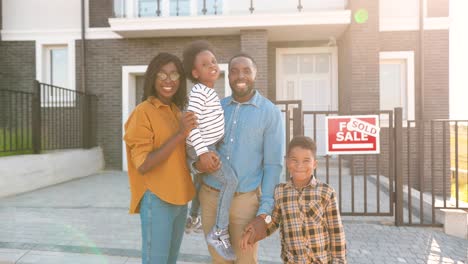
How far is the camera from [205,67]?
2109 millimetres

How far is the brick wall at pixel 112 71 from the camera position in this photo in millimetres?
10742

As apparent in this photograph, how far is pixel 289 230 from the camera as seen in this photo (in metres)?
2.17

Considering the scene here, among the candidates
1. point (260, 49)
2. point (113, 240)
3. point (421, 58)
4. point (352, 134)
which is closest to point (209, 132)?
point (113, 240)

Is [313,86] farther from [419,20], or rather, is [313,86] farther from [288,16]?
[419,20]

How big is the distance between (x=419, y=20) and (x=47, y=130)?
1054cm

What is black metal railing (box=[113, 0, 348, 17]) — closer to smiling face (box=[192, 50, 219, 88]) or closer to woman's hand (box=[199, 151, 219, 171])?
smiling face (box=[192, 50, 219, 88])

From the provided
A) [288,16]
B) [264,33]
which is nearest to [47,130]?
[264,33]

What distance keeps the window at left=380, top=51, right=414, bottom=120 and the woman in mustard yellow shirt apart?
30.9 feet

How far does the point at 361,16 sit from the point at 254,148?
8744 mm

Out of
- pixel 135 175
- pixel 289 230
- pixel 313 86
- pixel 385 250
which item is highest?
pixel 313 86

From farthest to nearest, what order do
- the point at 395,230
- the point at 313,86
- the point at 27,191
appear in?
the point at 313,86 < the point at 27,191 < the point at 395,230

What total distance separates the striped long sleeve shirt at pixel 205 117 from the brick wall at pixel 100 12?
994 cm

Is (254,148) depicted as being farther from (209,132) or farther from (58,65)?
(58,65)

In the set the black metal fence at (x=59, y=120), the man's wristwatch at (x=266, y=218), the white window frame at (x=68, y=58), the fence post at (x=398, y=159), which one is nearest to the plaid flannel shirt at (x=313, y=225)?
the man's wristwatch at (x=266, y=218)
